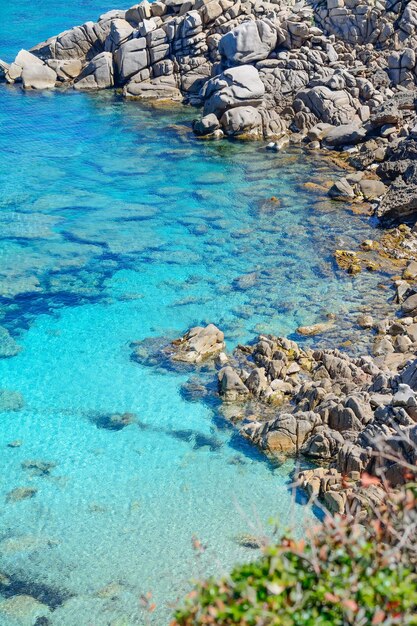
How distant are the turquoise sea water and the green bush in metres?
0.64

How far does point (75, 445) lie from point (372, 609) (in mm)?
13700

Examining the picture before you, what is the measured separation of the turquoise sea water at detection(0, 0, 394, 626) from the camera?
56.1 feet

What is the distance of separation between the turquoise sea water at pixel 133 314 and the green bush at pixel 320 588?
25.1 inches

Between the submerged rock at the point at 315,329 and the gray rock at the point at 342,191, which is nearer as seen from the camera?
the submerged rock at the point at 315,329

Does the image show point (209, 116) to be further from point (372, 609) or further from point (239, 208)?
point (372, 609)

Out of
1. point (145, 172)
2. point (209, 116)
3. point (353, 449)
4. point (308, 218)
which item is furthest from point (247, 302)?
point (209, 116)

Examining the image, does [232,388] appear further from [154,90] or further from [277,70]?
[154,90]

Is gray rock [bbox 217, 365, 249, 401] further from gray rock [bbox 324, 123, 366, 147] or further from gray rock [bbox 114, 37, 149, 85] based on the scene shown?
gray rock [bbox 114, 37, 149, 85]

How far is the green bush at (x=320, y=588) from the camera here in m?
8.12

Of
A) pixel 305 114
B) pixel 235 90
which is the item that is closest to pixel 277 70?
pixel 235 90

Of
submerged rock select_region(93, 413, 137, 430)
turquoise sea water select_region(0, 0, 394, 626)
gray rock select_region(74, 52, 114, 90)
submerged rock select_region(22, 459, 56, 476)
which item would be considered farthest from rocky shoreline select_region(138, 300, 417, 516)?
gray rock select_region(74, 52, 114, 90)

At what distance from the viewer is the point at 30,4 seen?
71.5m

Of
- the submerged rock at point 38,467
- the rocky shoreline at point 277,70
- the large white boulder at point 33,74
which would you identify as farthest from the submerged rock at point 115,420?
the large white boulder at point 33,74

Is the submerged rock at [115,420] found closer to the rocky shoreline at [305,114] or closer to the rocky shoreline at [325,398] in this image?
the rocky shoreline at [325,398]
